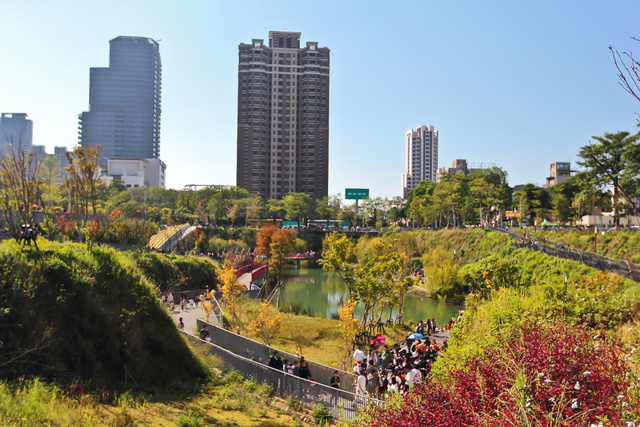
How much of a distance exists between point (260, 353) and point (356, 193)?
253ft

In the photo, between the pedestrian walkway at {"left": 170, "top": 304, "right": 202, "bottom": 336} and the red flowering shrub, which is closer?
the red flowering shrub

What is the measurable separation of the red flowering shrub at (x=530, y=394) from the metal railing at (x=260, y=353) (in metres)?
5.70

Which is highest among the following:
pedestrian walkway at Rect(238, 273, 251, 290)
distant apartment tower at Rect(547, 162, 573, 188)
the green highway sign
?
distant apartment tower at Rect(547, 162, 573, 188)

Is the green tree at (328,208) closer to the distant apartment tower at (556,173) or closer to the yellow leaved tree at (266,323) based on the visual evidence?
the distant apartment tower at (556,173)

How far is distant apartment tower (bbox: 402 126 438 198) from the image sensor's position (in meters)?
174

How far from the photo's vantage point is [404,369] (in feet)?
38.9

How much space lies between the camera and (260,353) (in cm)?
1471

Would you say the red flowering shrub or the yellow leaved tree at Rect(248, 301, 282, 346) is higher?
the red flowering shrub

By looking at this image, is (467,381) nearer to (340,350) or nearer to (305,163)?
(340,350)

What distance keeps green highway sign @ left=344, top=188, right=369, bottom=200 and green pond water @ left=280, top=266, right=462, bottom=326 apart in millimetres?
36890

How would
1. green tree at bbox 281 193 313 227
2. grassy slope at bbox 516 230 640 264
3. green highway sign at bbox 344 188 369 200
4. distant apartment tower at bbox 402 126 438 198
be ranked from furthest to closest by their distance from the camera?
distant apartment tower at bbox 402 126 438 198, green highway sign at bbox 344 188 369 200, green tree at bbox 281 193 313 227, grassy slope at bbox 516 230 640 264

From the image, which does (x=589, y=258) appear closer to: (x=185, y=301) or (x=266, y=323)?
(x=266, y=323)

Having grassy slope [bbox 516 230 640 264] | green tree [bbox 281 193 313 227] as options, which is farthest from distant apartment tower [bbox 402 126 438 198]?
grassy slope [bbox 516 230 640 264]

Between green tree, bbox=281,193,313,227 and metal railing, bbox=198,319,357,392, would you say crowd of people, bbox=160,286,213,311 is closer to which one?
metal railing, bbox=198,319,357,392
